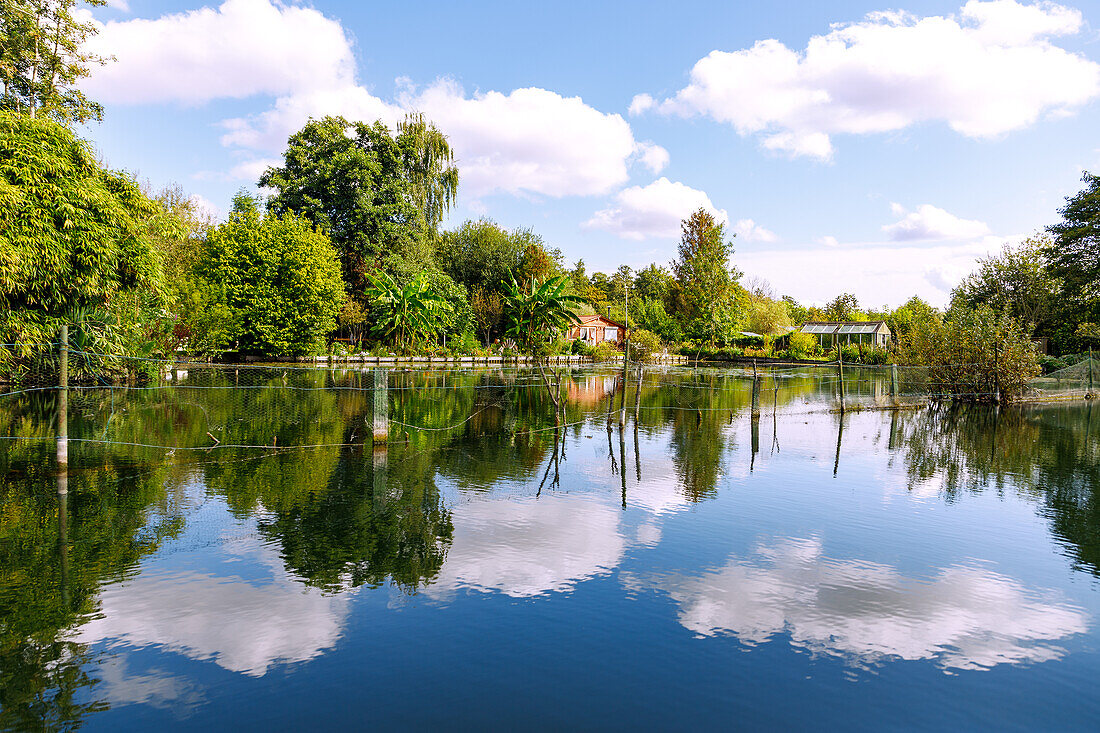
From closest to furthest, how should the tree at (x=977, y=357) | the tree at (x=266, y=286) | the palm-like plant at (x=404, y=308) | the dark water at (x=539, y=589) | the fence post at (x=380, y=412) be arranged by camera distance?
the dark water at (x=539, y=589), the fence post at (x=380, y=412), the tree at (x=977, y=357), the tree at (x=266, y=286), the palm-like plant at (x=404, y=308)

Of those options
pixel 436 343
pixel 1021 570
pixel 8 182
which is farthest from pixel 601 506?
pixel 436 343

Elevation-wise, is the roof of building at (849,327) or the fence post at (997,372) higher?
the roof of building at (849,327)

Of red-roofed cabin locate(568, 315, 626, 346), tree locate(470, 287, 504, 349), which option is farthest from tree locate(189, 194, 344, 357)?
red-roofed cabin locate(568, 315, 626, 346)

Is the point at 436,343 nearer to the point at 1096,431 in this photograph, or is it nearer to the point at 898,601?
the point at 1096,431

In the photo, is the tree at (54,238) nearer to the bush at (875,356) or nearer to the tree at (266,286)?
the tree at (266,286)

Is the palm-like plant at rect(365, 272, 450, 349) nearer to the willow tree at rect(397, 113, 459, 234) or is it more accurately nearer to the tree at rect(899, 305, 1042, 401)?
the willow tree at rect(397, 113, 459, 234)

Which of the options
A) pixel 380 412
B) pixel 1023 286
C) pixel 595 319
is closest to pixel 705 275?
pixel 595 319

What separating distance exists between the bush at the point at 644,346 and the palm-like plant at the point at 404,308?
17647mm

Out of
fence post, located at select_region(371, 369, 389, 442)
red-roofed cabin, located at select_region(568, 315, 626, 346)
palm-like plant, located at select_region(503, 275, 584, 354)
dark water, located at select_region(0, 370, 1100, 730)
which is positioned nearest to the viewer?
dark water, located at select_region(0, 370, 1100, 730)

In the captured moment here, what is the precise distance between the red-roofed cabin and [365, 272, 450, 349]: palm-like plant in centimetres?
2085

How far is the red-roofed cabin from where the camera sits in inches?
2576

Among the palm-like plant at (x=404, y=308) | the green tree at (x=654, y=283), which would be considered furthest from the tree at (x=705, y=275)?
the palm-like plant at (x=404, y=308)

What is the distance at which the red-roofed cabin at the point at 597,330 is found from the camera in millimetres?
65438

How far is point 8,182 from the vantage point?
15922 mm
